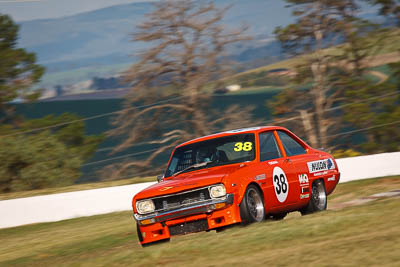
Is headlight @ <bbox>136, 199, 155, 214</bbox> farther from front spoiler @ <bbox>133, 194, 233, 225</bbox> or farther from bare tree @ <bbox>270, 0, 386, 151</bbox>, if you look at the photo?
bare tree @ <bbox>270, 0, 386, 151</bbox>

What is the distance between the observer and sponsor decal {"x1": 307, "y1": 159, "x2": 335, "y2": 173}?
11.0m

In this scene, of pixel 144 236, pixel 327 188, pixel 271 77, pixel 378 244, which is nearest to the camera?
pixel 378 244

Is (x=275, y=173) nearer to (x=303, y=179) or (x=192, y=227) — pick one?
(x=303, y=179)

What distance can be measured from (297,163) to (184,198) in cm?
242

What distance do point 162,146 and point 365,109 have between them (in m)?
9.66

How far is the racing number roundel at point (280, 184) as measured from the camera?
32.2 ft

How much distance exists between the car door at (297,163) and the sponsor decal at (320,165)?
0.10m

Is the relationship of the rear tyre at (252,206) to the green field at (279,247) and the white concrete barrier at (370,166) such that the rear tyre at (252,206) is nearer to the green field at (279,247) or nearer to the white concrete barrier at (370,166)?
the green field at (279,247)

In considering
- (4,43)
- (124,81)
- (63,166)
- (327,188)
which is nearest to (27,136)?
(63,166)

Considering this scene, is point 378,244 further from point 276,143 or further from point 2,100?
point 2,100

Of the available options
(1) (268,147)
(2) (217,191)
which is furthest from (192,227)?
(1) (268,147)

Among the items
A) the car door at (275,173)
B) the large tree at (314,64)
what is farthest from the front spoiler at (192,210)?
the large tree at (314,64)

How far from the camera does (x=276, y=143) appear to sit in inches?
417

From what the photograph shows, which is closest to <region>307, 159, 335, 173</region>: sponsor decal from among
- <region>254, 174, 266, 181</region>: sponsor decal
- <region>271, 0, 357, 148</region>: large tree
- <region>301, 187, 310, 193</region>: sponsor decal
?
<region>301, 187, 310, 193</region>: sponsor decal
